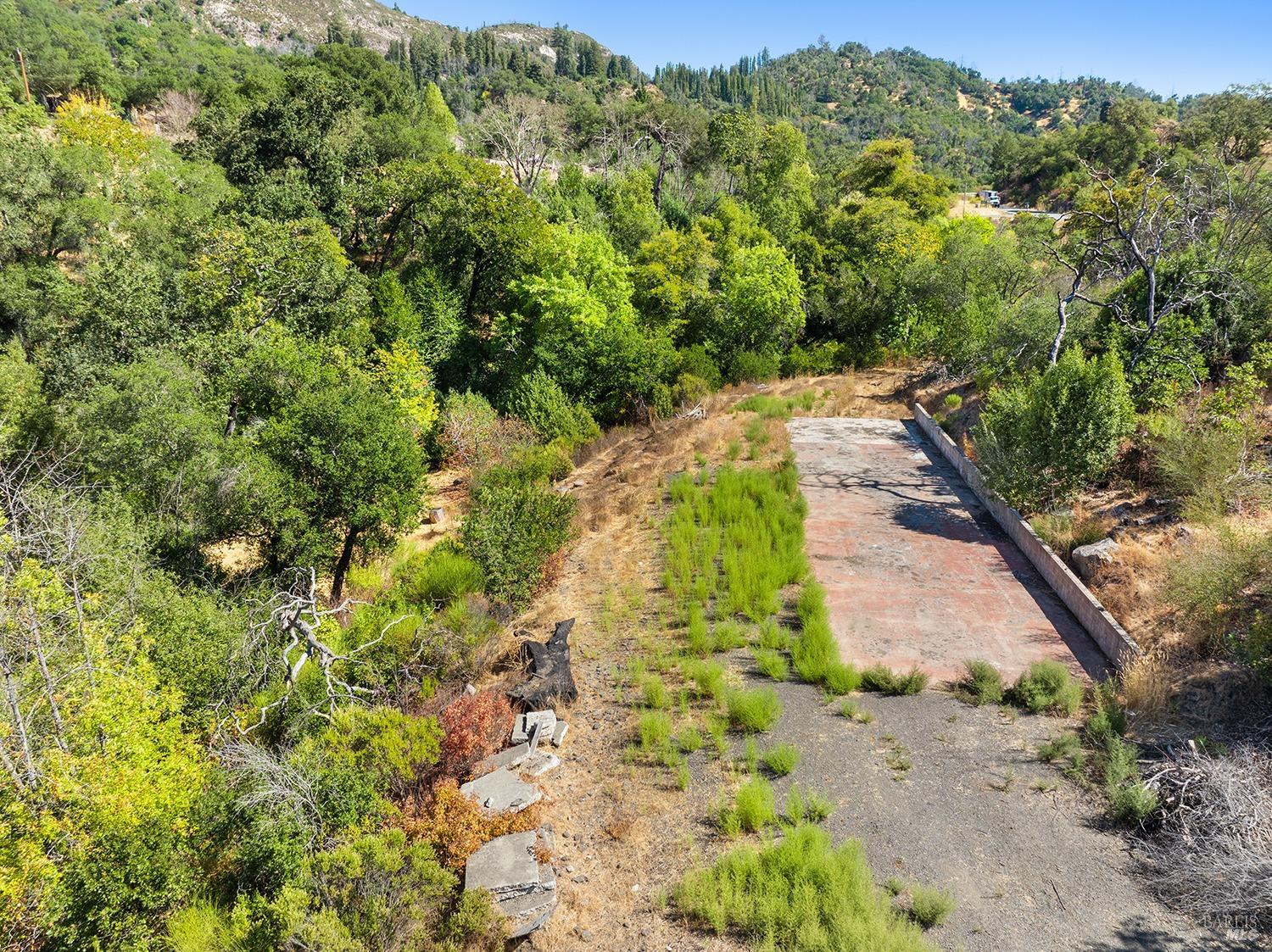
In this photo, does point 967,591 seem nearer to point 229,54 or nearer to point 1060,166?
point 1060,166

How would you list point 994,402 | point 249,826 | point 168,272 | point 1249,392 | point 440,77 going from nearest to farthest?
point 249,826, point 1249,392, point 994,402, point 168,272, point 440,77

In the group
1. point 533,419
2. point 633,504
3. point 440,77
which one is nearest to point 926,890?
point 633,504

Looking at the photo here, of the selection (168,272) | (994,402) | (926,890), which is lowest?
(926,890)

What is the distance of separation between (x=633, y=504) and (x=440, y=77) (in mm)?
112306

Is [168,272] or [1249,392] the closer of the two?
[1249,392]

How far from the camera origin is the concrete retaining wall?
918 cm

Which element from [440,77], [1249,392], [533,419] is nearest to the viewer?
[1249,392]

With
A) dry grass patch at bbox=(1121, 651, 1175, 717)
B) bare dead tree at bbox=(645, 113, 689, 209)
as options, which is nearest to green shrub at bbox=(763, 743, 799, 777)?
dry grass patch at bbox=(1121, 651, 1175, 717)

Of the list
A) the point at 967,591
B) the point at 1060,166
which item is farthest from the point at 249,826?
the point at 1060,166

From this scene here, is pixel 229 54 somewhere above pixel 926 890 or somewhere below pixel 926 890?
above

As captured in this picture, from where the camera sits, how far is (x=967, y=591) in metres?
11.2

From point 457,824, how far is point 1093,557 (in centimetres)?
1010

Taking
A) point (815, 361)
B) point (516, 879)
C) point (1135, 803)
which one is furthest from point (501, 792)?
point (815, 361)

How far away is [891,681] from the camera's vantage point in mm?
8906
